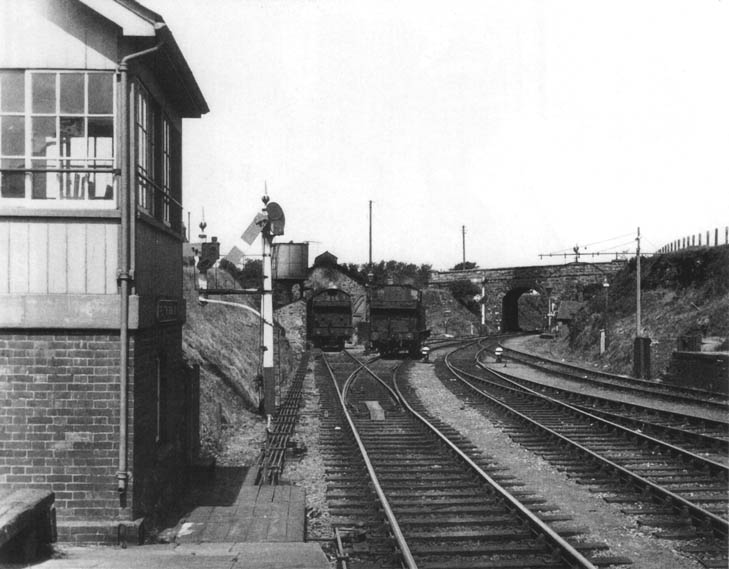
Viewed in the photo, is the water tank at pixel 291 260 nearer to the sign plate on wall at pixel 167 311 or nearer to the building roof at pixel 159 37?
the sign plate on wall at pixel 167 311

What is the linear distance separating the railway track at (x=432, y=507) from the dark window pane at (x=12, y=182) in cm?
439

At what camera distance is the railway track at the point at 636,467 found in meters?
7.36

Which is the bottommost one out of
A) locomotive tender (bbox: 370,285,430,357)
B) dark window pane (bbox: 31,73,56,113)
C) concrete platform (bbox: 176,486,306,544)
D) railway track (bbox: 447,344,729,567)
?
railway track (bbox: 447,344,729,567)

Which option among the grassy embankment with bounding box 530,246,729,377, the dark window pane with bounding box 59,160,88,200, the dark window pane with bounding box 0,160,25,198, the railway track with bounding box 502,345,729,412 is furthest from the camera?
the grassy embankment with bounding box 530,246,729,377

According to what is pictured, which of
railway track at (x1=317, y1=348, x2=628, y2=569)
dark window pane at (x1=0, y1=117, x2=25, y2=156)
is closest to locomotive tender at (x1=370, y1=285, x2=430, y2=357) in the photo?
railway track at (x1=317, y1=348, x2=628, y2=569)

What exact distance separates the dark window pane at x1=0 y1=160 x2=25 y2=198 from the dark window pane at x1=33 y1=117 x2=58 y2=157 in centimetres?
20

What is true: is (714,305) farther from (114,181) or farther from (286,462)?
(114,181)

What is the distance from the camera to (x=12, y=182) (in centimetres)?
662

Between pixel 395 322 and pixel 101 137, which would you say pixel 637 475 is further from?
pixel 395 322

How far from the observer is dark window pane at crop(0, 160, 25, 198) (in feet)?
21.6

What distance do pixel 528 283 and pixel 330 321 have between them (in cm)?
2627

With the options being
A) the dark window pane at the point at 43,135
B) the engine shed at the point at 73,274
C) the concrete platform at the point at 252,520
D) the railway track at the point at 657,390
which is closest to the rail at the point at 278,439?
the concrete platform at the point at 252,520

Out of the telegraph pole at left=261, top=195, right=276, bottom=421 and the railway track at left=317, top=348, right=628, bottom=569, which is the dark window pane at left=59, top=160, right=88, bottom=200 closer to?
the telegraph pole at left=261, top=195, right=276, bottom=421

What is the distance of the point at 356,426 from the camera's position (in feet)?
43.6
